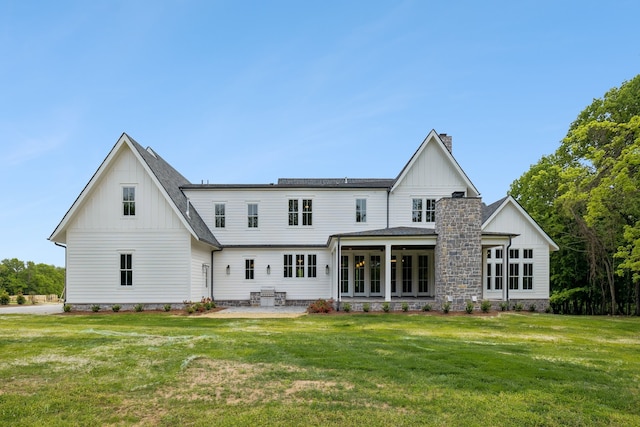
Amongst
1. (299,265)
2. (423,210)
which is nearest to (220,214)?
(299,265)

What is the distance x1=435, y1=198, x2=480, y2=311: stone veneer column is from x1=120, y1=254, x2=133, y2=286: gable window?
14287 mm

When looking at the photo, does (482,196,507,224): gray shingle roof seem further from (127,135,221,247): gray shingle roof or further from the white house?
(127,135,221,247): gray shingle roof

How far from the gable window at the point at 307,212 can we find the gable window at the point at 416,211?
561 cm

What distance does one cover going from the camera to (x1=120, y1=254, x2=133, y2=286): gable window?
1908 cm

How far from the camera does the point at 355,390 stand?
5723mm

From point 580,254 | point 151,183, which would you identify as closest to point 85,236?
point 151,183

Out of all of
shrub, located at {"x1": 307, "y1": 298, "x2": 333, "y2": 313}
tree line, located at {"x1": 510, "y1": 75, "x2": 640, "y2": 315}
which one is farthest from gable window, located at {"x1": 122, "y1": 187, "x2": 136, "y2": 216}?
tree line, located at {"x1": 510, "y1": 75, "x2": 640, "y2": 315}

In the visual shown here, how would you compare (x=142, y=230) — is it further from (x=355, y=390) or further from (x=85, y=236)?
(x=355, y=390)

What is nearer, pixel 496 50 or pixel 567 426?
pixel 567 426

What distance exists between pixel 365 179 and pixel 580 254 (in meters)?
14.8

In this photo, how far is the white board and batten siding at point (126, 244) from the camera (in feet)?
62.1

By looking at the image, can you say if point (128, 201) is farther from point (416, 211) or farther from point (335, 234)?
point (416, 211)

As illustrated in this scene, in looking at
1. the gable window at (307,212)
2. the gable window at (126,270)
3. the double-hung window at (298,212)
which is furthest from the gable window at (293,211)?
the gable window at (126,270)

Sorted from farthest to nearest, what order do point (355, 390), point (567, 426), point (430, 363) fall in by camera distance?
point (430, 363) < point (355, 390) < point (567, 426)
